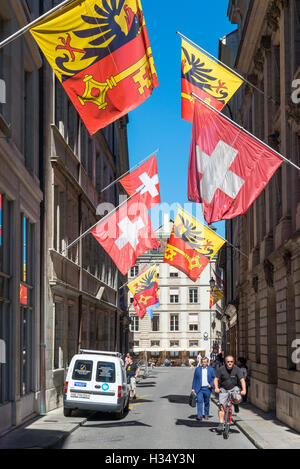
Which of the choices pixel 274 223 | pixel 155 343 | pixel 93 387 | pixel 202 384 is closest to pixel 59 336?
pixel 93 387

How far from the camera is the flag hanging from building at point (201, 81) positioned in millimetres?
16344

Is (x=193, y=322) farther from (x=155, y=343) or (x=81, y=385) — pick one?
(x=81, y=385)

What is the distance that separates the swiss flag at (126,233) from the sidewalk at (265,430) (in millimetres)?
5933

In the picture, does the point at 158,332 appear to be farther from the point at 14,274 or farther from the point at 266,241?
the point at 14,274

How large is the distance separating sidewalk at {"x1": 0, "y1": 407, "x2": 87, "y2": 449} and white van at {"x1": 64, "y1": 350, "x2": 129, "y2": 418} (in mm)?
520

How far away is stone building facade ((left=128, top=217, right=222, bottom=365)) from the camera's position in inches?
4097

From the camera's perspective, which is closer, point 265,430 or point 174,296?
point 265,430

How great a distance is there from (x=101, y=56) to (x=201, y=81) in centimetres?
412

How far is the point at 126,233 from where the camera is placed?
24.3 metres

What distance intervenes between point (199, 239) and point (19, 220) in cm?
1088

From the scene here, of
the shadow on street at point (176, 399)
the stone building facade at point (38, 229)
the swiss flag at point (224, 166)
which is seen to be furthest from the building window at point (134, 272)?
the swiss flag at point (224, 166)

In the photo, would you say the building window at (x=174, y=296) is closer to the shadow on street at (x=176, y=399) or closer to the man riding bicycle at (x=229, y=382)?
the shadow on street at (x=176, y=399)
